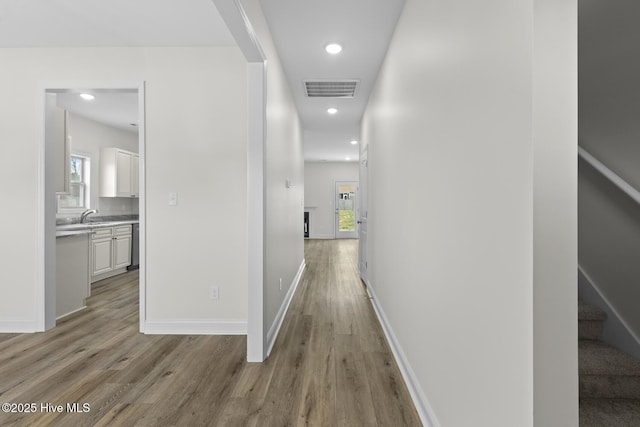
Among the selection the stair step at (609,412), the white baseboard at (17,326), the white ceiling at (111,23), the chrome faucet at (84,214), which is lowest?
the white baseboard at (17,326)

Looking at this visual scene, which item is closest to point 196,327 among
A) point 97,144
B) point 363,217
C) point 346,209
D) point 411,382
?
point 411,382

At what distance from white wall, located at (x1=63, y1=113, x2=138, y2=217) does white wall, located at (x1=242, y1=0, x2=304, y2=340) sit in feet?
12.4

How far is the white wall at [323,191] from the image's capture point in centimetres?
1124

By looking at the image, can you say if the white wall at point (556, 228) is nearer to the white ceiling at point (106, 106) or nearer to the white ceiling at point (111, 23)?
the white ceiling at point (111, 23)

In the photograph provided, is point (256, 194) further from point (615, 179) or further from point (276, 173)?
point (615, 179)

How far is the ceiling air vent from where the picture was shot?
3.91m

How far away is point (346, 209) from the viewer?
37.4 feet

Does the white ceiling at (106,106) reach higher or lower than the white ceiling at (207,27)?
higher

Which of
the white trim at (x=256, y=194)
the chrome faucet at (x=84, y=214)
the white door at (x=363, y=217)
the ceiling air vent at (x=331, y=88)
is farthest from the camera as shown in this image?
the chrome faucet at (x=84, y=214)

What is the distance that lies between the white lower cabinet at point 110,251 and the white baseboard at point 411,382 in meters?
4.34

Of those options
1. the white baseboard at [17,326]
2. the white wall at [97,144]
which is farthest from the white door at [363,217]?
the white wall at [97,144]

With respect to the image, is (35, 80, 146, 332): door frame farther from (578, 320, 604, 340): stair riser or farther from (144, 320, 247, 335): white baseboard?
(578, 320, 604, 340): stair riser

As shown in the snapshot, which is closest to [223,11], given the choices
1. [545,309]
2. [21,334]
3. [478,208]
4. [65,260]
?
[478,208]

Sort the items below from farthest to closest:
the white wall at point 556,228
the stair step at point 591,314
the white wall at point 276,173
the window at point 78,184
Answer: the window at point 78,184 → the white wall at point 276,173 → the stair step at point 591,314 → the white wall at point 556,228
